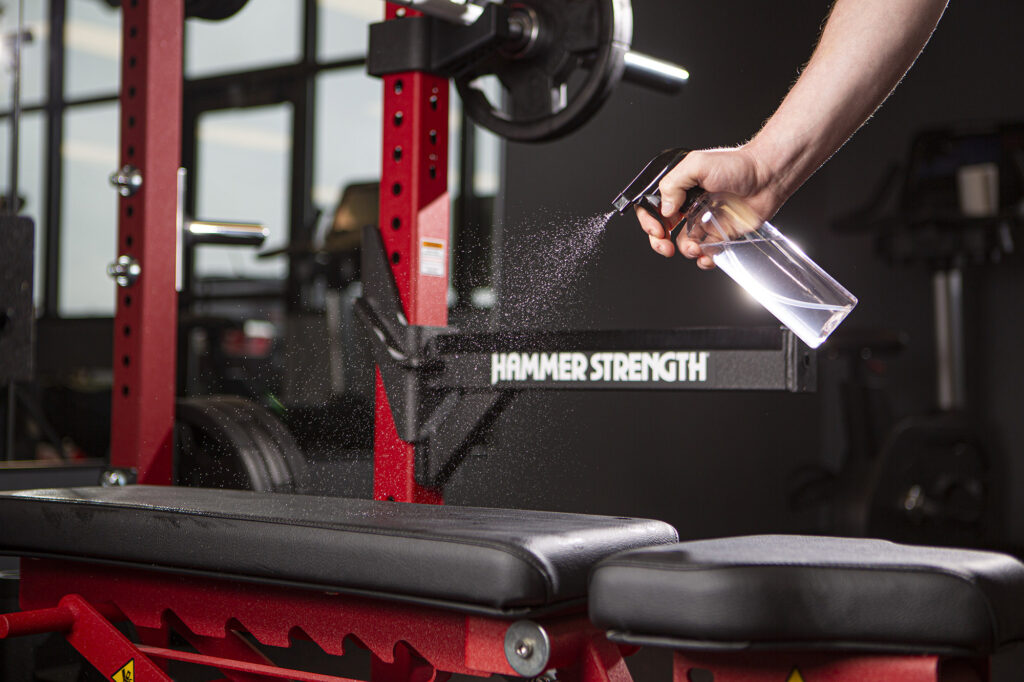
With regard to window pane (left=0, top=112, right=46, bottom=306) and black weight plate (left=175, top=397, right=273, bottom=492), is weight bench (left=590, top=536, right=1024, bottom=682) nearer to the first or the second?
black weight plate (left=175, top=397, right=273, bottom=492)

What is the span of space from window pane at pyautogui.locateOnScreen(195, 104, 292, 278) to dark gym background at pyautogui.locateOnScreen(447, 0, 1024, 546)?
121 inches

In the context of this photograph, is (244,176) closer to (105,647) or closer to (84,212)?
(84,212)

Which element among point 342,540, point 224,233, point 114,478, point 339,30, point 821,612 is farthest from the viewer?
point 339,30

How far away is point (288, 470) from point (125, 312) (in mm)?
456

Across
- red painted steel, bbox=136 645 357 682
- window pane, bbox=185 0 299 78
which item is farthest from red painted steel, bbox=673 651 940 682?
window pane, bbox=185 0 299 78

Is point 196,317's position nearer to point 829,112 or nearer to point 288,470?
point 288,470

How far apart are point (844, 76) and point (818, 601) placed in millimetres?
658

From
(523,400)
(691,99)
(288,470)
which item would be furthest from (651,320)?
(288,470)

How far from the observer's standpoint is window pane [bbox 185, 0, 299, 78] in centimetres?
625

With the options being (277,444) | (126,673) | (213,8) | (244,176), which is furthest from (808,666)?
(244,176)

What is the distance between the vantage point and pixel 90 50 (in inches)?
288

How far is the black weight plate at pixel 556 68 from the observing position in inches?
67.4

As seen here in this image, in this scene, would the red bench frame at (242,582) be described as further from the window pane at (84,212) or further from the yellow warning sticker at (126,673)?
the window pane at (84,212)

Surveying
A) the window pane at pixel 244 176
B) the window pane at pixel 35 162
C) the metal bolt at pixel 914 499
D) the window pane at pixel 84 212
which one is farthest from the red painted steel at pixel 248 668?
the window pane at pixel 35 162
